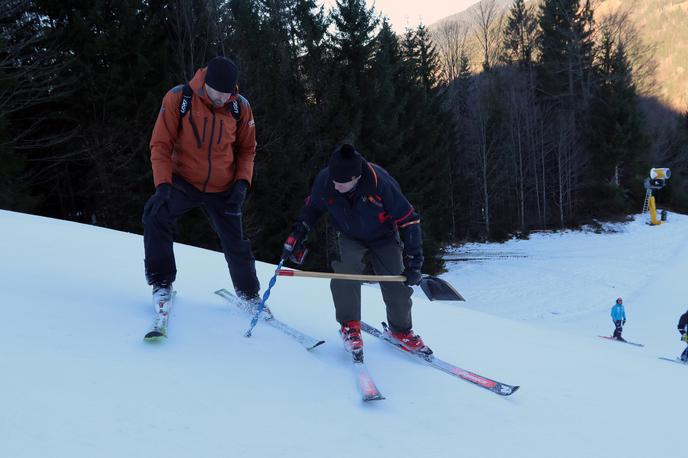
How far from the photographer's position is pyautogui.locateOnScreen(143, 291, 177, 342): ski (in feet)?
8.54

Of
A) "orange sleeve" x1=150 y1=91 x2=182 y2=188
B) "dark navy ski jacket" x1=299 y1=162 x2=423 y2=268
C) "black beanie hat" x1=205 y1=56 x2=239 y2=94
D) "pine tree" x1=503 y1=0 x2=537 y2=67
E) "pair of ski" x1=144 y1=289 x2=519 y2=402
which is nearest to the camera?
"pair of ski" x1=144 y1=289 x2=519 y2=402

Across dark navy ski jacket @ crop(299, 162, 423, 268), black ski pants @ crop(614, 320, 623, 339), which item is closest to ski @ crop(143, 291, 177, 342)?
dark navy ski jacket @ crop(299, 162, 423, 268)

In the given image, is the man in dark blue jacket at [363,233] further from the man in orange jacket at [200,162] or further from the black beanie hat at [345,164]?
the man in orange jacket at [200,162]

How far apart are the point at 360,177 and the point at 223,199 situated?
1.10m

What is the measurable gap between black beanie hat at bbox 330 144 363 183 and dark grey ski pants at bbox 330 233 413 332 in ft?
2.19

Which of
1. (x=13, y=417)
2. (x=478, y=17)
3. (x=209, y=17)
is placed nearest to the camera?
(x=13, y=417)

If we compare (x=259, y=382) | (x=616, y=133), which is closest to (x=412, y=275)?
(x=259, y=382)

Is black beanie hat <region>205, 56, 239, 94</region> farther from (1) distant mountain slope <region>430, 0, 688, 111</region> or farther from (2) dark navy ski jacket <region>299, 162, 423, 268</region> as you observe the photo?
(1) distant mountain slope <region>430, 0, 688, 111</region>

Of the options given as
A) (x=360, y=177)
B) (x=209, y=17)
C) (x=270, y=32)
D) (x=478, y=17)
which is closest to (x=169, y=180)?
(x=360, y=177)

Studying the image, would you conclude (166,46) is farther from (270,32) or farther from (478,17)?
(478,17)

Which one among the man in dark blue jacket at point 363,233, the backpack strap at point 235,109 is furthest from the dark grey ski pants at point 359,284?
the backpack strap at point 235,109

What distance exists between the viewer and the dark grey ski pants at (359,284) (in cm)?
333

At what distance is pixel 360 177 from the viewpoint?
10.1ft

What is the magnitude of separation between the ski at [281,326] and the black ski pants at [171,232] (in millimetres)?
129
